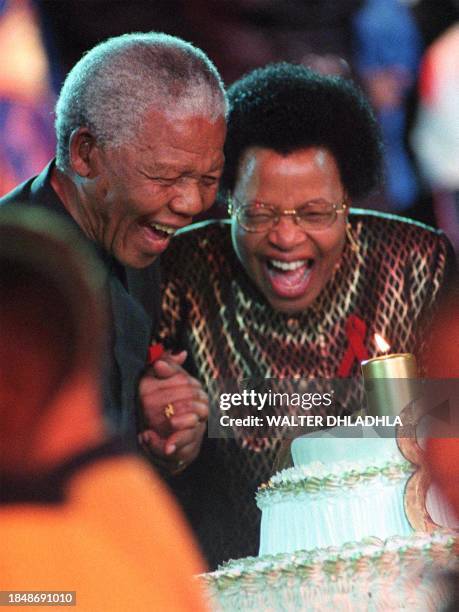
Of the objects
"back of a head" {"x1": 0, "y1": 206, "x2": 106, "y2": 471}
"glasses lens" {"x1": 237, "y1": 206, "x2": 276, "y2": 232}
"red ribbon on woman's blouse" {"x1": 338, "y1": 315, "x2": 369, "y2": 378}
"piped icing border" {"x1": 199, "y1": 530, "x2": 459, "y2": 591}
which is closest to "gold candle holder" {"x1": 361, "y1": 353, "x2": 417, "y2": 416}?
"red ribbon on woman's blouse" {"x1": 338, "y1": 315, "x2": 369, "y2": 378}

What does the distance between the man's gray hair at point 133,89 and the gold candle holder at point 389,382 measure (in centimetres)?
56

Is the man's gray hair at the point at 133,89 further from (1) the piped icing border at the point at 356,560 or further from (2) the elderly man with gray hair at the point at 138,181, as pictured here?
(1) the piped icing border at the point at 356,560

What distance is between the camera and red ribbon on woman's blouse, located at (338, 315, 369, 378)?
71.4 inches

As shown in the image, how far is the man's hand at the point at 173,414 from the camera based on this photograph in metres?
1.78

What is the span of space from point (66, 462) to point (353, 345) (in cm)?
58

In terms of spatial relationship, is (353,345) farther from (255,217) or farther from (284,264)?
(255,217)

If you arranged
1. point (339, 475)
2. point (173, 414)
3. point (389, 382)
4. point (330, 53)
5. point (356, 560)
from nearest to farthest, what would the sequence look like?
1. point (356, 560)
2. point (339, 475)
3. point (389, 382)
4. point (173, 414)
5. point (330, 53)

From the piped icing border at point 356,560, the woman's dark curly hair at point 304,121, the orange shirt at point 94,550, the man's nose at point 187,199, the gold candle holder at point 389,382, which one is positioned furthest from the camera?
the woman's dark curly hair at point 304,121

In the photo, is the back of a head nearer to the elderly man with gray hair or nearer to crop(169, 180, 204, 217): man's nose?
the elderly man with gray hair

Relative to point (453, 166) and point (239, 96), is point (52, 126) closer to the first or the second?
point (239, 96)

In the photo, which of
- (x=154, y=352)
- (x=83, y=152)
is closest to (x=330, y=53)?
(x=83, y=152)

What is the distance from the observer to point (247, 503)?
177cm

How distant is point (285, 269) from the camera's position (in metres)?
1.86

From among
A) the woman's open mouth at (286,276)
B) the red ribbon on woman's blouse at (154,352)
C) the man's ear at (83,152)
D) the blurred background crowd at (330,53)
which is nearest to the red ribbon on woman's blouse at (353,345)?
the woman's open mouth at (286,276)
